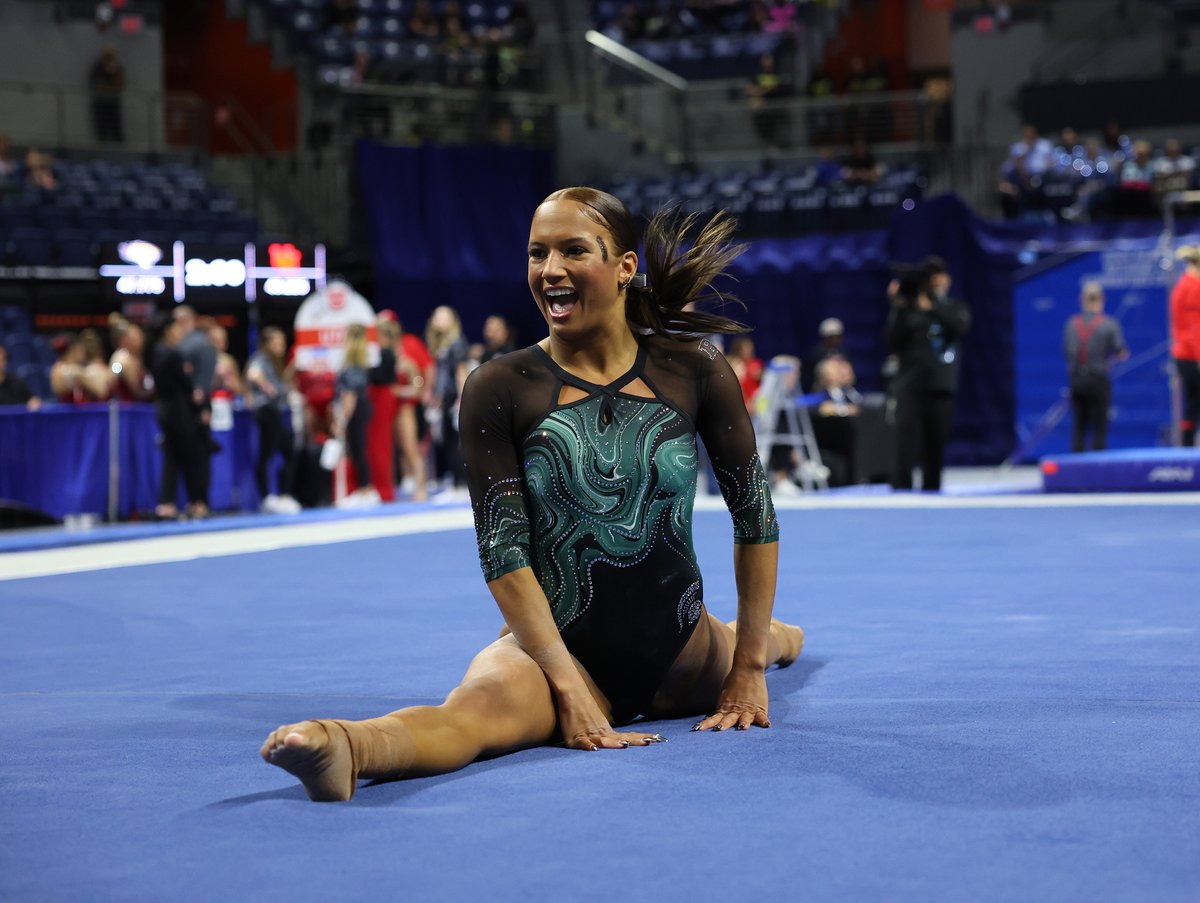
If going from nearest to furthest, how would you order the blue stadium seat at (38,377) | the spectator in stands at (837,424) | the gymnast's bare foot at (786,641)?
the gymnast's bare foot at (786,641)
the spectator in stands at (837,424)
the blue stadium seat at (38,377)

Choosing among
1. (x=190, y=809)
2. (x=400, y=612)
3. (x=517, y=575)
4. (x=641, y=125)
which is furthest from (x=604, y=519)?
(x=641, y=125)

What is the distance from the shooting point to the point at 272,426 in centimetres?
1195

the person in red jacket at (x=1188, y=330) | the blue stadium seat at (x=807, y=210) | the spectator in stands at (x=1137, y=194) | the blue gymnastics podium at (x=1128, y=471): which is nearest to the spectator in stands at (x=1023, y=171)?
the spectator in stands at (x=1137, y=194)

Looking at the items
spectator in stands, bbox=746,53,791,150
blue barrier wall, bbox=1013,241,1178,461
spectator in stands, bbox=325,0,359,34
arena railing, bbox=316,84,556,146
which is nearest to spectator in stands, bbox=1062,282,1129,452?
blue barrier wall, bbox=1013,241,1178,461

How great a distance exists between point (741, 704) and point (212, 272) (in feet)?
44.6

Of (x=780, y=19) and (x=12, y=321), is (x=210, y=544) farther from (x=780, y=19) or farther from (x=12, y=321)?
(x=780, y=19)

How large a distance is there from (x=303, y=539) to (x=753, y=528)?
20.7 feet

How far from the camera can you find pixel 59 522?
35.6ft

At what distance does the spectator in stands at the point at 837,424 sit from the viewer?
13797mm

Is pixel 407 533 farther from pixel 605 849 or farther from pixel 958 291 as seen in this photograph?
pixel 958 291

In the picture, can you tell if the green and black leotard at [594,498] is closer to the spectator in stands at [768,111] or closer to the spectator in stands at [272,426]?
the spectator in stands at [272,426]

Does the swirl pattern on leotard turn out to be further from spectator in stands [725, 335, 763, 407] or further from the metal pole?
spectator in stands [725, 335, 763, 407]

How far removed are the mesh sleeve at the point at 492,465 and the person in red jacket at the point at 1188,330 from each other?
402 inches

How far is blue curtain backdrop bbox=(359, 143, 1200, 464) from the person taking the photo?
16094mm
